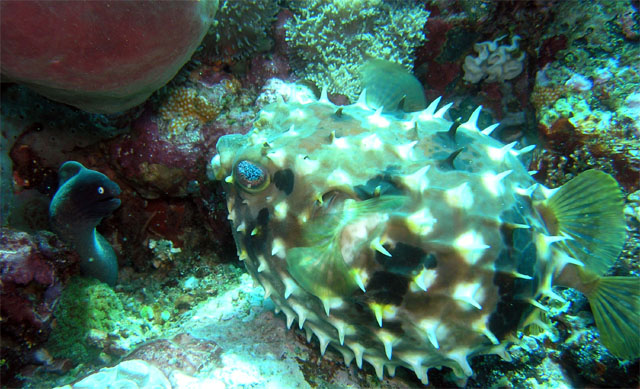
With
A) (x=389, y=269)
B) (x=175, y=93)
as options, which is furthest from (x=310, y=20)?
(x=389, y=269)

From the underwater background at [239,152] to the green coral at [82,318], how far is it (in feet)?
0.05

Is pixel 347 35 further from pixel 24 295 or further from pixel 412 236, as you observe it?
pixel 24 295

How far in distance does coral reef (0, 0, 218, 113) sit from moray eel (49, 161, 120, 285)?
73cm

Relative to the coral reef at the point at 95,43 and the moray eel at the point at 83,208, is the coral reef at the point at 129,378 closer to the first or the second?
the moray eel at the point at 83,208

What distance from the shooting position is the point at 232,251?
13.4 feet

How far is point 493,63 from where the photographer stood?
4.20 m

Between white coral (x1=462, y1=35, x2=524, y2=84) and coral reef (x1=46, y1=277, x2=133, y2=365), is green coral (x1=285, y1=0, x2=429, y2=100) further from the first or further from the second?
coral reef (x1=46, y1=277, x2=133, y2=365)

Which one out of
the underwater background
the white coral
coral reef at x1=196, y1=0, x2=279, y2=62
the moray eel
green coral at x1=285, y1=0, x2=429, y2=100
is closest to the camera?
the underwater background

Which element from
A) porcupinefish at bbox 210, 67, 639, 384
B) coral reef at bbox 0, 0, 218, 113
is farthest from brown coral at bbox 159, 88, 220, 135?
porcupinefish at bbox 210, 67, 639, 384

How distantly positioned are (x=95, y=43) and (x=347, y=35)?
2516mm

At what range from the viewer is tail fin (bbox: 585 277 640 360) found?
83.0 inches

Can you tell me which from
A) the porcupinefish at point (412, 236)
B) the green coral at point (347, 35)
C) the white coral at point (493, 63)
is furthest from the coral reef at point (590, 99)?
the green coral at point (347, 35)

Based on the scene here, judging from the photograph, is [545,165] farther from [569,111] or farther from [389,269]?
Result: [389,269]

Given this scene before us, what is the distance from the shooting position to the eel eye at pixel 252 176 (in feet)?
6.86
